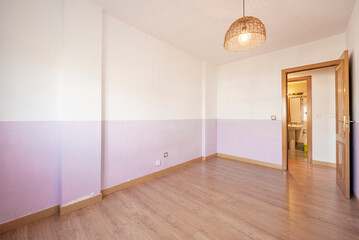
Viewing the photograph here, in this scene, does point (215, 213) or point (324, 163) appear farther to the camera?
point (324, 163)

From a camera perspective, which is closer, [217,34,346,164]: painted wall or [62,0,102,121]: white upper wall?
[62,0,102,121]: white upper wall

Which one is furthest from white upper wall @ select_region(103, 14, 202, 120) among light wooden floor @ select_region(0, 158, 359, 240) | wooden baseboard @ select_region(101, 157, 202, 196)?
light wooden floor @ select_region(0, 158, 359, 240)

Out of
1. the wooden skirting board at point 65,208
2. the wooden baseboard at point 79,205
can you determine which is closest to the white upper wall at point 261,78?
the wooden skirting board at point 65,208

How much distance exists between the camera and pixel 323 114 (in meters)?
3.77

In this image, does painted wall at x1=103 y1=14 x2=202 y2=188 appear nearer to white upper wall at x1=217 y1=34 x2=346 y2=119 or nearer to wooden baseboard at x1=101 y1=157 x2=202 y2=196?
wooden baseboard at x1=101 y1=157 x2=202 y2=196

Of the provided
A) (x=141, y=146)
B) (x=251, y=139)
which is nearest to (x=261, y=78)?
(x=251, y=139)

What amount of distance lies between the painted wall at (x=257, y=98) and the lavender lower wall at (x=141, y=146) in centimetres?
128

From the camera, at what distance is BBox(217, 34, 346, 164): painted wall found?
319 cm

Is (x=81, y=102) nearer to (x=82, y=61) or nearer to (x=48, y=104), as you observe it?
(x=48, y=104)

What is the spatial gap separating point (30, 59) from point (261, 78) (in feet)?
14.3

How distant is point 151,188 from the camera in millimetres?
2551

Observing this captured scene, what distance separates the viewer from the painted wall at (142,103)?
2406 mm

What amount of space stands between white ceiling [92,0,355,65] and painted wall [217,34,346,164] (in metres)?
0.33

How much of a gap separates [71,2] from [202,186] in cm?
326
